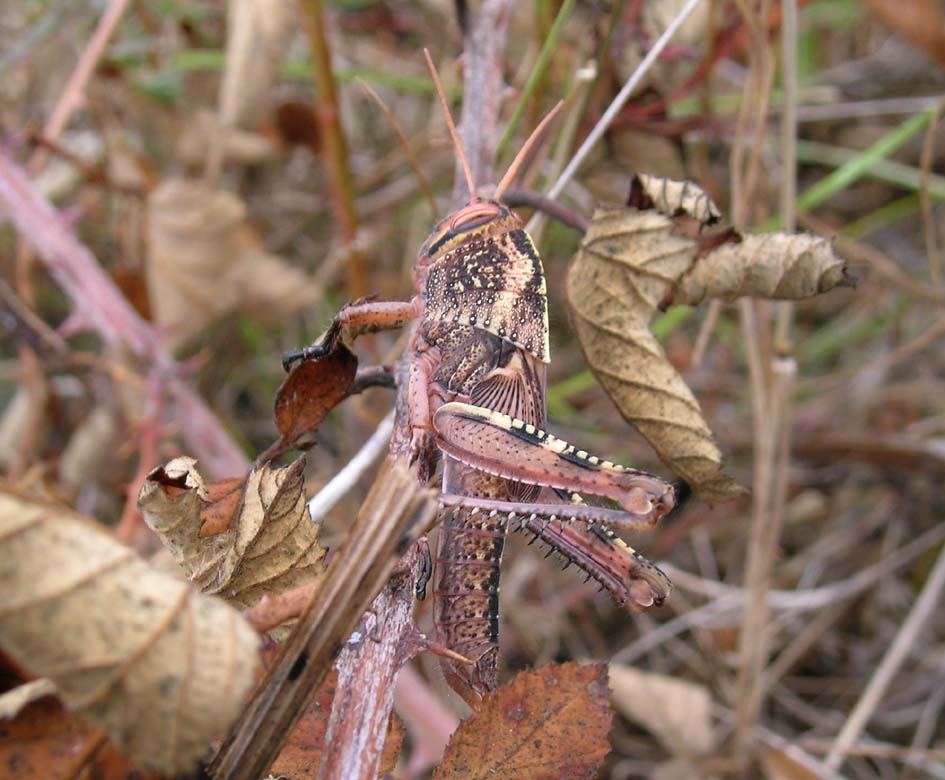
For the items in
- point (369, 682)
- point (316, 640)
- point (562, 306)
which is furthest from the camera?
point (562, 306)

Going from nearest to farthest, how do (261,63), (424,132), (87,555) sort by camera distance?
(87,555) < (261,63) < (424,132)

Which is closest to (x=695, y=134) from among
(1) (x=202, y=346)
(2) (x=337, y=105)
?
(2) (x=337, y=105)

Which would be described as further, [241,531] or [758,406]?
[758,406]

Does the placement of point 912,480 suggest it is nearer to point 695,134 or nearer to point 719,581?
point 719,581

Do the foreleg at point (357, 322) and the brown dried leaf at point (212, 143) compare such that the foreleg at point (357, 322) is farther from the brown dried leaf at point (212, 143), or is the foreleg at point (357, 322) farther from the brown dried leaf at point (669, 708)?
the brown dried leaf at point (212, 143)

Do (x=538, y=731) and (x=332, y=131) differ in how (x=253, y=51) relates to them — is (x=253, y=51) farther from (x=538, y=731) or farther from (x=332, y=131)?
(x=538, y=731)

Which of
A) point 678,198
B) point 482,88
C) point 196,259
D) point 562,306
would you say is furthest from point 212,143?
point 678,198
